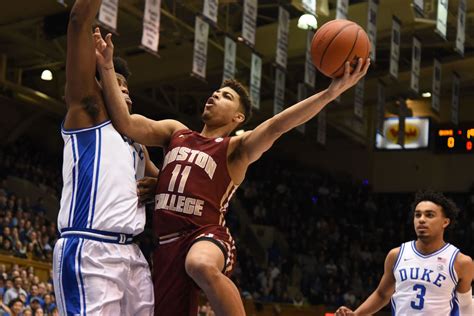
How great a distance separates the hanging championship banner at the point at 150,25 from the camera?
15663 mm

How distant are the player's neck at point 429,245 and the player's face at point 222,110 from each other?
2830 mm

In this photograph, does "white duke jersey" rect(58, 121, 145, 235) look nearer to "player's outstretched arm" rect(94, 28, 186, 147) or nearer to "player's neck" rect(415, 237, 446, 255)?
"player's outstretched arm" rect(94, 28, 186, 147)

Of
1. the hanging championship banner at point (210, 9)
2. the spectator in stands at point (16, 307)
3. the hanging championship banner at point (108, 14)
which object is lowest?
the spectator in stands at point (16, 307)

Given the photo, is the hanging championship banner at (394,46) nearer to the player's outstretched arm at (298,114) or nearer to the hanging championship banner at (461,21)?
the hanging championship banner at (461,21)

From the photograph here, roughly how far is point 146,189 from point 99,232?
647mm

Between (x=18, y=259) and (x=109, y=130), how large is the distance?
41.1 feet

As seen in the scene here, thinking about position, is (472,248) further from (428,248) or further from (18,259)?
(428,248)

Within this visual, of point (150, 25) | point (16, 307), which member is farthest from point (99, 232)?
point (150, 25)

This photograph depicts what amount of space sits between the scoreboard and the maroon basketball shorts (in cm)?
2281

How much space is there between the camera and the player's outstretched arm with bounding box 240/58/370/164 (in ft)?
18.3

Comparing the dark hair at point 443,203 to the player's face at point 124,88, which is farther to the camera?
the dark hair at point 443,203

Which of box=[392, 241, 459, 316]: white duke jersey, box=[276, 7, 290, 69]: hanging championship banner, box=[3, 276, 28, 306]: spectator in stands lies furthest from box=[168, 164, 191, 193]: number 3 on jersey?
box=[276, 7, 290, 69]: hanging championship banner

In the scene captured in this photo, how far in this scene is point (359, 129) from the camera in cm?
3125

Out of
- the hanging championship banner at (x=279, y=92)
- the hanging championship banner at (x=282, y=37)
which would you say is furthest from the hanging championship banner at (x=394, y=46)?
the hanging championship banner at (x=279, y=92)
